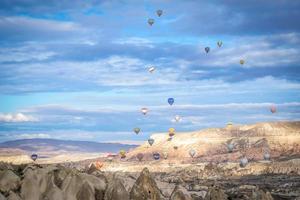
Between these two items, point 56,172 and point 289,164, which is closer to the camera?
point 56,172

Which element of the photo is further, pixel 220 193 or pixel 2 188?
pixel 220 193

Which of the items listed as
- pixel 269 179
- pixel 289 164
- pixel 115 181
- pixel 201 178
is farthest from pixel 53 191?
pixel 289 164

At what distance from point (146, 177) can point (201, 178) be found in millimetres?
137995

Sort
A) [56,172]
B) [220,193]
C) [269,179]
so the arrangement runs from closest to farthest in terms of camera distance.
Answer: [56,172]
[220,193]
[269,179]

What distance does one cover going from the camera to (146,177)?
41.4 m

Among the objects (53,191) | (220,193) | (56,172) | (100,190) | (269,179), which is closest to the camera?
(53,191)

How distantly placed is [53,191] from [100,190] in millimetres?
4032

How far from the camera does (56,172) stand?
41.2 meters

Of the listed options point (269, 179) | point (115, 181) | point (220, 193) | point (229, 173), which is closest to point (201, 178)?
point (229, 173)

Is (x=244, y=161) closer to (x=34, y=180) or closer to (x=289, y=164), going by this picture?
(x=289, y=164)

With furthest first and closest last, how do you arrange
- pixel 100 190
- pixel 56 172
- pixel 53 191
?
pixel 56 172
pixel 100 190
pixel 53 191

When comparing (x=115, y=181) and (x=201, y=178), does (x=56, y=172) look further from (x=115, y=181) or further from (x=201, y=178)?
(x=201, y=178)

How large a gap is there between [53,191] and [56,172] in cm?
569

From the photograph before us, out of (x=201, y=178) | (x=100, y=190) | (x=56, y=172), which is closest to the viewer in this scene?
(x=100, y=190)
